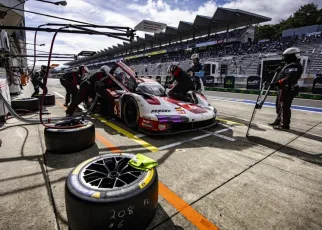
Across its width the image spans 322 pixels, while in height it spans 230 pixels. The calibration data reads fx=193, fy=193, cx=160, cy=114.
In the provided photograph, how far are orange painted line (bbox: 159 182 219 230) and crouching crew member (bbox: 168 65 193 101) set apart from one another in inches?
118

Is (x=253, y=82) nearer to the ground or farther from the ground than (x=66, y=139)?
farther from the ground

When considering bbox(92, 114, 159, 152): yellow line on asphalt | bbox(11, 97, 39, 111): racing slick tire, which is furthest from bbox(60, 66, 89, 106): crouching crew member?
bbox(92, 114, 159, 152): yellow line on asphalt

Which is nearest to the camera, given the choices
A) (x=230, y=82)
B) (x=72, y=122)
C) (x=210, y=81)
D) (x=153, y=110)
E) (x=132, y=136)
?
(x=72, y=122)

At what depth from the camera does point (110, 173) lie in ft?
5.84

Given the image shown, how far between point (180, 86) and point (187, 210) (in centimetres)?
360

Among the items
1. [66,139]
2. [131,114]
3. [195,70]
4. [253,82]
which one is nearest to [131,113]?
[131,114]

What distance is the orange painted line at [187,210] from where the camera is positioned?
5.66 ft

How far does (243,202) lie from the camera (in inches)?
79.7

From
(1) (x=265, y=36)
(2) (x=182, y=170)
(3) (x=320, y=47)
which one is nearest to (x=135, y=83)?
(2) (x=182, y=170)

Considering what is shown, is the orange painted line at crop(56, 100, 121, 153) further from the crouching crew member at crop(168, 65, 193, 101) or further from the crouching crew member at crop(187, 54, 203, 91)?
the crouching crew member at crop(187, 54, 203, 91)

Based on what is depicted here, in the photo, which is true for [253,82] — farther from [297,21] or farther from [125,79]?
[297,21]

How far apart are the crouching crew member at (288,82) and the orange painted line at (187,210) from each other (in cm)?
379

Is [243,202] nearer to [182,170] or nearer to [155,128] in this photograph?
[182,170]

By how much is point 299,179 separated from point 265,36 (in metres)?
65.7
